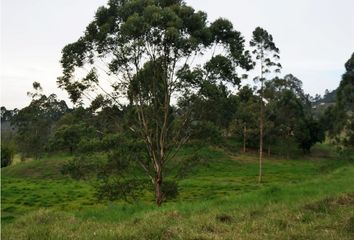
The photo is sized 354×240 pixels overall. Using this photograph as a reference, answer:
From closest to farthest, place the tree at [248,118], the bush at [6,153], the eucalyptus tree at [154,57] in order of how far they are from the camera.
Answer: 1. the eucalyptus tree at [154,57]
2. the tree at [248,118]
3. the bush at [6,153]

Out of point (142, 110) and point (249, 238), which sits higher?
point (142, 110)

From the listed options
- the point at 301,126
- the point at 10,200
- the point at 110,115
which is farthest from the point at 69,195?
the point at 301,126

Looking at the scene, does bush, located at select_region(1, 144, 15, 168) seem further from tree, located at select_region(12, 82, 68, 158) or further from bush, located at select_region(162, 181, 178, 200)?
bush, located at select_region(162, 181, 178, 200)

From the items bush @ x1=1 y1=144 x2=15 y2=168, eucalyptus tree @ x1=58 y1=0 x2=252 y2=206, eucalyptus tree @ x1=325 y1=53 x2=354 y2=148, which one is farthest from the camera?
bush @ x1=1 y1=144 x2=15 y2=168

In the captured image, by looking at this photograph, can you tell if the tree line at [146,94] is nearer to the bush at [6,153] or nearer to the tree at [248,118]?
the tree at [248,118]

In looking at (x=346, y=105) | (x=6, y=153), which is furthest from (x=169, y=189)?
(x=6, y=153)

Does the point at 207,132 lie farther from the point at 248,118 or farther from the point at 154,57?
the point at 248,118

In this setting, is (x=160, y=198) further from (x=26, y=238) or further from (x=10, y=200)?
(x=10, y=200)

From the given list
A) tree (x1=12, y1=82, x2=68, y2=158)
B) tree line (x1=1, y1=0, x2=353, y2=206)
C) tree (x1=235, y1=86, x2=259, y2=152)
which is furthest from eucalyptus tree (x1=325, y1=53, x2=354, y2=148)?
tree (x1=12, y1=82, x2=68, y2=158)

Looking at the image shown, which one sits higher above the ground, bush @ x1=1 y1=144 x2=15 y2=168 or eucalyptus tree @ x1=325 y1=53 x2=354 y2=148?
eucalyptus tree @ x1=325 y1=53 x2=354 y2=148

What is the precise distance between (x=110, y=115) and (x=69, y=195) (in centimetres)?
2047

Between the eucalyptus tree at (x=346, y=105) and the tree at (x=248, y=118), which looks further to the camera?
the eucalyptus tree at (x=346, y=105)

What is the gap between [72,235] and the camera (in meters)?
9.47

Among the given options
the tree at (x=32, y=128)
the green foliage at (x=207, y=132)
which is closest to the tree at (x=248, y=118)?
the green foliage at (x=207, y=132)
